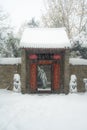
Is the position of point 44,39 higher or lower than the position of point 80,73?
higher

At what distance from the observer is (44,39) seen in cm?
2239

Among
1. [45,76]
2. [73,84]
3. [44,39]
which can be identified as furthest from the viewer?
[45,76]

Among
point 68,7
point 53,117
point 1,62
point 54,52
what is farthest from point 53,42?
point 68,7

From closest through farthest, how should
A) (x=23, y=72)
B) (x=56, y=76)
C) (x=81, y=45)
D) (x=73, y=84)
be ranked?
(x=73, y=84) → (x=23, y=72) → (x=56, y=76) → (x=81, y=45)

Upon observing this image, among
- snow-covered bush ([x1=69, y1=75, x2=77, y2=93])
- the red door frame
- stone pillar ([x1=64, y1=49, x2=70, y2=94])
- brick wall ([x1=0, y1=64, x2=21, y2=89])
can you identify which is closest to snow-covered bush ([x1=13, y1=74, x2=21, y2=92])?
the red door frame

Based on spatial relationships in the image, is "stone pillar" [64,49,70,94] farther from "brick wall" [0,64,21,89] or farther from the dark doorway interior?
the dark doorway interior

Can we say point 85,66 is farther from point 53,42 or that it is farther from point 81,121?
point 81,121

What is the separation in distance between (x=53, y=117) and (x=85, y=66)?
11.6m

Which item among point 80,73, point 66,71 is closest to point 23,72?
point 66,71

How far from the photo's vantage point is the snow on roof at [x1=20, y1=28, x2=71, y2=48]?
21.0m

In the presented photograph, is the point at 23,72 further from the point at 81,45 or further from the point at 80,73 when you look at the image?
the point at 81,45

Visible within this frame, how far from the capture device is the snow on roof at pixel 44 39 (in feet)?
68.9

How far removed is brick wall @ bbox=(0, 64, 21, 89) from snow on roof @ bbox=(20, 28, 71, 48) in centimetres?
241

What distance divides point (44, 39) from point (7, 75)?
12.3 ft
